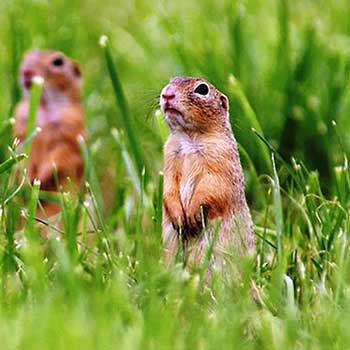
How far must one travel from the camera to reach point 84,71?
284 inches

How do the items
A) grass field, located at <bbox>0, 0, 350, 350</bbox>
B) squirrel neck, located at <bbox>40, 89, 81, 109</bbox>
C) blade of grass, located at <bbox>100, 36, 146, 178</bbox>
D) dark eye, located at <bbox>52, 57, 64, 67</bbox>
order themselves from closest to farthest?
grass field, located at <bbox>0, 0, 350, 350</bbox>, blade of grass, located at <bbox>100, 36, 146, 178</bbox>, dark eye, located at <bbox>52, 57, 64, 67</bbox>, squirrel neck, located at <bbox>40, 89, 81, 109</bbox>

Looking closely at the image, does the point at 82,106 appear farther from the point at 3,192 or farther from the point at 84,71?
the point at 3,192

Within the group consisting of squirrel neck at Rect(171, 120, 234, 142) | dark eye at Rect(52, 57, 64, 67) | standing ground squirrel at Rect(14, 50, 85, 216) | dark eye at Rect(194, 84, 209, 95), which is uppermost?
dark eye at Rect(194, 84, 209, 95)

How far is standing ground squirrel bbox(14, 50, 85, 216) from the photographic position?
6.09m

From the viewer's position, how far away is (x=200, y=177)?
149 inches

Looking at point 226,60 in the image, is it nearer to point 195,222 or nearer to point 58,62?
point 58,62

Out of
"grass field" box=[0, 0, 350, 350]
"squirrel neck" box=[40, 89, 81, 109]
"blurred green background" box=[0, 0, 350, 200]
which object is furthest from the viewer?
"squirrel neck" box=[40, 89, 81, 109]

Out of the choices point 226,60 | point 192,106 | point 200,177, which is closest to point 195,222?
point 200,177

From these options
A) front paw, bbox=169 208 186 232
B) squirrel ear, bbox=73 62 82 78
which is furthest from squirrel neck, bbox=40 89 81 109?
front paw, bbox=169 208 186 232

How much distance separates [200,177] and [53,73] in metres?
2.92

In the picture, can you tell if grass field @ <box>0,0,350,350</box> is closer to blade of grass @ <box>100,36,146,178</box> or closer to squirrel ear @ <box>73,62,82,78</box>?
blade of grass @ <box>100,36,146,178</box>

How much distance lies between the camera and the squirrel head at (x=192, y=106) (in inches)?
150

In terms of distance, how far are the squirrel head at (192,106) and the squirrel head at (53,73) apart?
2.28 m

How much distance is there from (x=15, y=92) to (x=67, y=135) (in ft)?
1.31
